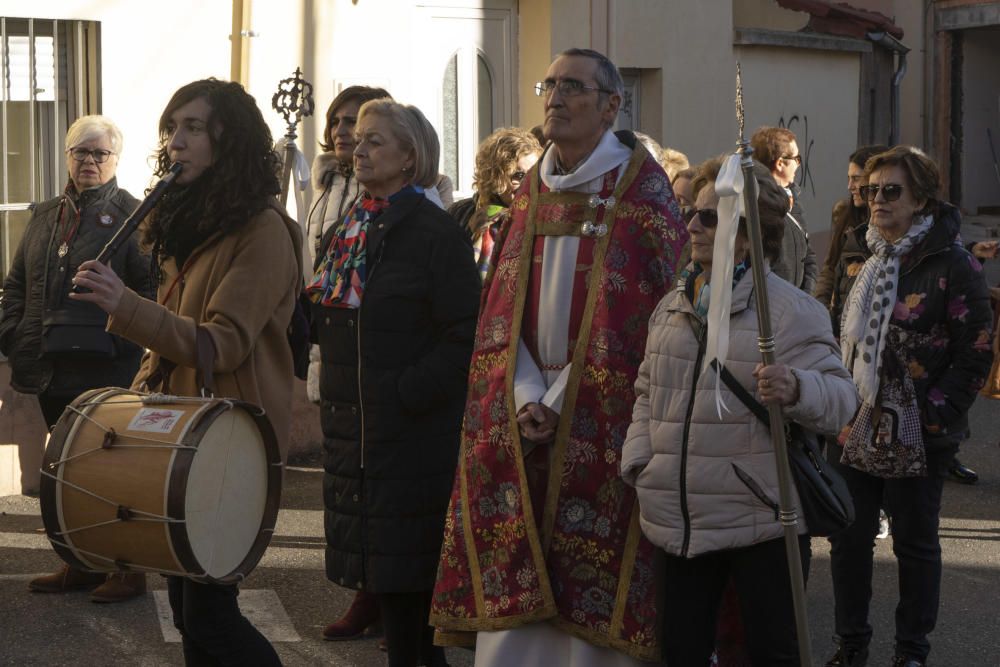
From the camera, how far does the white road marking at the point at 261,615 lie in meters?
6.14

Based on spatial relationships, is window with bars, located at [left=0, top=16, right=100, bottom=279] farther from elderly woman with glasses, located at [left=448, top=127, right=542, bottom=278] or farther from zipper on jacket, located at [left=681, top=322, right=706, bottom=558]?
zipper on jacket, located at [left=681, top=322, right=706, bottom=558]

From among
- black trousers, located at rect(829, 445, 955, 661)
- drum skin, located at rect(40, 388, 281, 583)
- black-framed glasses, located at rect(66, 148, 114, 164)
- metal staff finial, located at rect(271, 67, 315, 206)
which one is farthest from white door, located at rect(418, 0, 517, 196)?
drum skin, located at rect(40, 388, 281, 583)

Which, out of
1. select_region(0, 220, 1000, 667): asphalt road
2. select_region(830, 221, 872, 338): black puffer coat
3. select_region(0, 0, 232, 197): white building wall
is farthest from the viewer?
select_region(0, 0, 232, 197): white building wall

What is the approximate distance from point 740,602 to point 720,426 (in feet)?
1.61

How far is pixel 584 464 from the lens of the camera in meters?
4.35

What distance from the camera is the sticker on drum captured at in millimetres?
4164

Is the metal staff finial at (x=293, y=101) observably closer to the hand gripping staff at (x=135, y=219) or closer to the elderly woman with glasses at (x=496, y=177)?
the elderly woman with glasses at (x=496, y=177)

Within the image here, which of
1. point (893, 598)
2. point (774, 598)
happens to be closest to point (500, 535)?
point (774, 598)

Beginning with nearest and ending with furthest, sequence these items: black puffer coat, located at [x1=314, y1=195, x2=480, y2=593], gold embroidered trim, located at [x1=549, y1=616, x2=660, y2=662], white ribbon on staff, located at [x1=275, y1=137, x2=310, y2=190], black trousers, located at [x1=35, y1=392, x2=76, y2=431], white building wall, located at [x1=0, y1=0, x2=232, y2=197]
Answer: gold embroidered trim, located at [x1=549, y1=616, x2=660, y2=662]
black puffer coat, located at [x1=314, y1=195, x2=480, y2=593]
black trousers, located at [x1=35, y1=392, x2=76, y2=431]
white ribbon on staff, located at [x1=275, y1=137, x2=310, y2=190]
white building wall, located at [x1=0, y1=0, x2=232, y2=197]

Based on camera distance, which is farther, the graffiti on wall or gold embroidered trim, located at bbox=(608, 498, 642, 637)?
the graffiti on wall

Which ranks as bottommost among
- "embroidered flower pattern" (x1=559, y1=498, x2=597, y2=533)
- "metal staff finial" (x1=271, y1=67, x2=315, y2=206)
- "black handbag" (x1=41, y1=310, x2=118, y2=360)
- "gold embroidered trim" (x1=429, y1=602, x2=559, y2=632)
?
"gold embroidered trim" (x1=429, y1=602, x2=559, y2=632)

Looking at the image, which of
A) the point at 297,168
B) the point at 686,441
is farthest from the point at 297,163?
the point at 686,441

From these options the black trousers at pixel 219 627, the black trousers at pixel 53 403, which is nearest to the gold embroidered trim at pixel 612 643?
the black trousers at pixel 219 627

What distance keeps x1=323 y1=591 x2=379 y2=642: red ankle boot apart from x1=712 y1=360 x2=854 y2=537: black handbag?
7.97ft
